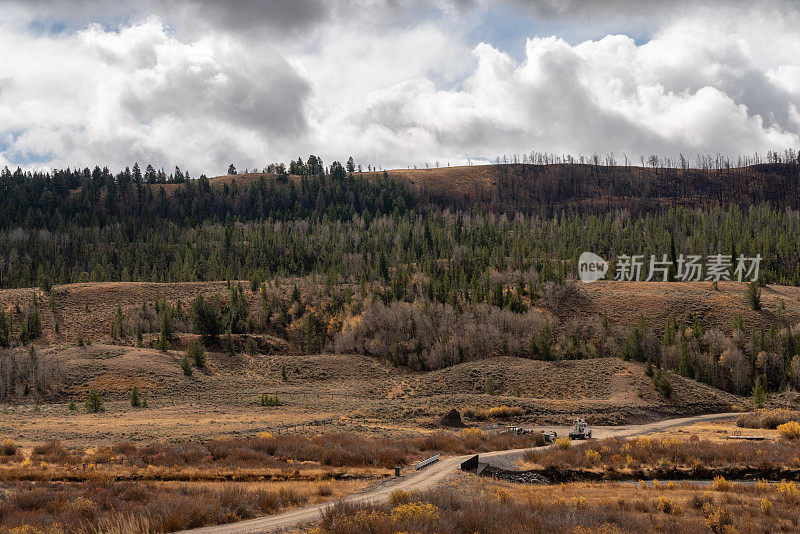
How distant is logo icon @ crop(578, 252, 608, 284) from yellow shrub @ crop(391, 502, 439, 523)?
109908mm

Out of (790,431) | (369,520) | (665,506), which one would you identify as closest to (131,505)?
(369,520)

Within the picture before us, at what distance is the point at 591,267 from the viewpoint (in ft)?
421

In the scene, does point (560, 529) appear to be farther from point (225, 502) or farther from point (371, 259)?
point (371, 259)

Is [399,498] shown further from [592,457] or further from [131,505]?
[592,457]

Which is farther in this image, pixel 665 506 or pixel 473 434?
pixel 473 434

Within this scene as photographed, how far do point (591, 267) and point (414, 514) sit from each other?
120m

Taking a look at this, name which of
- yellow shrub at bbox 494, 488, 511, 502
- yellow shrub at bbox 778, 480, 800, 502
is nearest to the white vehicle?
yellow shrub at bbox 778, 480, 800, 502

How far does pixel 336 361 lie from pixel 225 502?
63.0 meters

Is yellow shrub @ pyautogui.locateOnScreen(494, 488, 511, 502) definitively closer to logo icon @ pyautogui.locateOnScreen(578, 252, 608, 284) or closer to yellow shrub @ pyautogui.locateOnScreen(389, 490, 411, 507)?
yellow shrub @ pyautogui.locateOnScreen(389, 490, 411, 507)

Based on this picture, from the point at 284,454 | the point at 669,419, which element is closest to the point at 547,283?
the point at 669,419

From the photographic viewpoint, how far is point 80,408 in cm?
5341

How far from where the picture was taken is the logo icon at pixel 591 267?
408 ft

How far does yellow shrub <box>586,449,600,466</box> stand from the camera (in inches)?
1198

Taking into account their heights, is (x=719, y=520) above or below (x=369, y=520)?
below
